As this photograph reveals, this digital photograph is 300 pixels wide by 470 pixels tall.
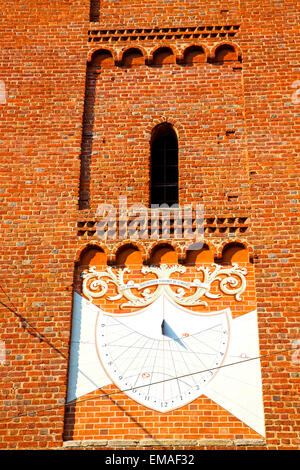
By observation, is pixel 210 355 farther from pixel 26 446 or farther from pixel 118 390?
pixel 26 446

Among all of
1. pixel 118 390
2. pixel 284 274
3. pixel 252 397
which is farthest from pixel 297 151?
pixel 118 390

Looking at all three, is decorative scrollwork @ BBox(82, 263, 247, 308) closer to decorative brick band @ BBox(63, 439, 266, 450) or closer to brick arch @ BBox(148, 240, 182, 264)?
brick arch @ BBox(148, 240, 182, 264)

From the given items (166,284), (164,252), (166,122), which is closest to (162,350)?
(166,284)

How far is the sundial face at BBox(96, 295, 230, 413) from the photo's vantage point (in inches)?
319

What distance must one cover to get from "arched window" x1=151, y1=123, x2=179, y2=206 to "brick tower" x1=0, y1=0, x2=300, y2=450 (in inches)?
1.0

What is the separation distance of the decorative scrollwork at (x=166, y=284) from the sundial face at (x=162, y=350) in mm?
140

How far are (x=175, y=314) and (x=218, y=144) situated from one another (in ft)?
9.35

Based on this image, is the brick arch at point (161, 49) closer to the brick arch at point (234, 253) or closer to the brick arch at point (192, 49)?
the brick arch at point (192, 49)

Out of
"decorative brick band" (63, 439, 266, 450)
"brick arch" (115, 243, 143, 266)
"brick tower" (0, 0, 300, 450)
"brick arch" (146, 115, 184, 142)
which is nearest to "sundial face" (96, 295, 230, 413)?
"brick tower" (0, 0, 300, 450)

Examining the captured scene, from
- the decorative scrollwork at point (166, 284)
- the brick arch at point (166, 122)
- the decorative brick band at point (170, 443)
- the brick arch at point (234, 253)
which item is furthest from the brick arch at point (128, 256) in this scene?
the decorative brick band at point (170, 443)

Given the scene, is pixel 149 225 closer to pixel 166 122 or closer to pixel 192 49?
pixel 166 122

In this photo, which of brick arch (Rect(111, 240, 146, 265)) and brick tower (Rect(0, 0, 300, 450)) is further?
brick arch (Rect(111, 240, 146, 265))

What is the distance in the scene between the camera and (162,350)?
8.38 metres

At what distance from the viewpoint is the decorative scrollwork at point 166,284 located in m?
8.74
